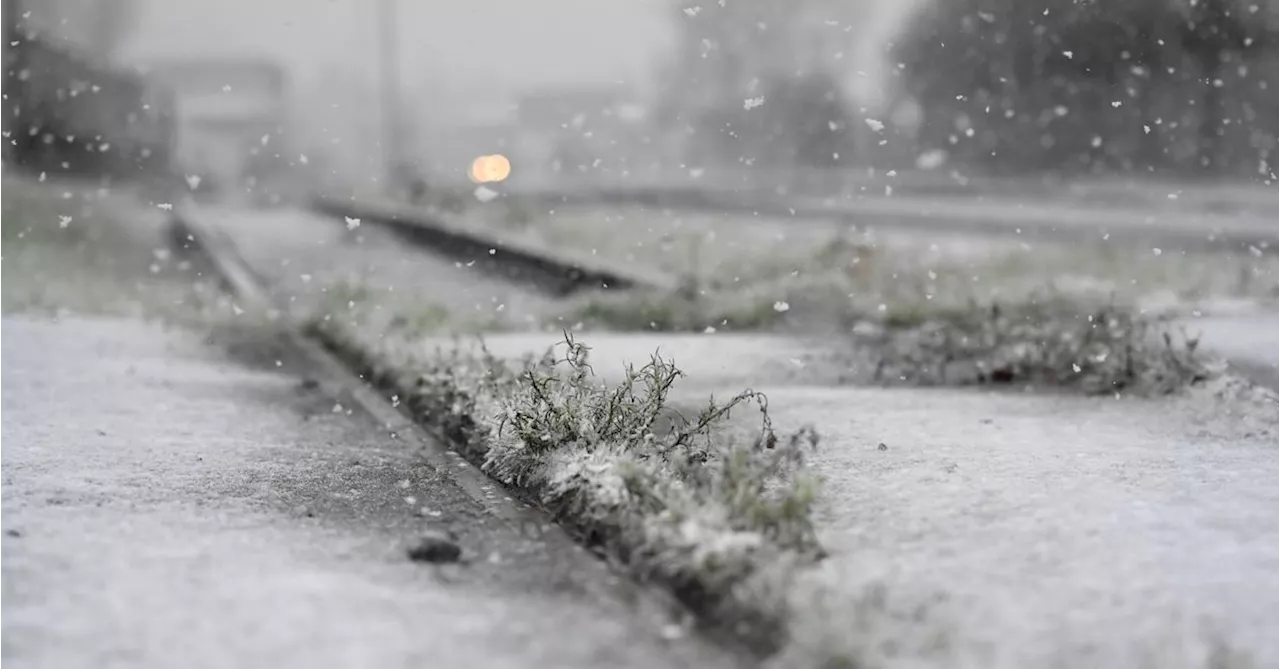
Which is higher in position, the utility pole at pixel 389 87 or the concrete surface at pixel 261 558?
the utility pole at pixel 389 87

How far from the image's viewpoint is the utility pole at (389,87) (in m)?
32.7

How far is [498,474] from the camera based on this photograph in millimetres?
5406

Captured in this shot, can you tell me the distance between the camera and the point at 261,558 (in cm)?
427

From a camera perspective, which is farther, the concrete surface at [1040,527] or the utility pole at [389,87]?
the utility pole at [389,87]

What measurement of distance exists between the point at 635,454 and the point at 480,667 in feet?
6.22

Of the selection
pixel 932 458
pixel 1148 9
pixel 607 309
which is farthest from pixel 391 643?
pixel 1148 9

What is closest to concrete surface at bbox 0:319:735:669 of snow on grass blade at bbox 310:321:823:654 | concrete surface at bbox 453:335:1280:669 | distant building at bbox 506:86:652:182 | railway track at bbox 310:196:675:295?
snow on grass blade at bbox 310:321:823:654

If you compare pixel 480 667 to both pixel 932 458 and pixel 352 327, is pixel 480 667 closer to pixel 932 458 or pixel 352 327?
pixel 932 458

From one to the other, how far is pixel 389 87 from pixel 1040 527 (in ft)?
102

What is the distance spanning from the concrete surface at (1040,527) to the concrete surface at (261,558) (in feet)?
2.10

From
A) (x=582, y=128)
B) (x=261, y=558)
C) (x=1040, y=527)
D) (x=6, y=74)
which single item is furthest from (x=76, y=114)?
(x=582, y=128)

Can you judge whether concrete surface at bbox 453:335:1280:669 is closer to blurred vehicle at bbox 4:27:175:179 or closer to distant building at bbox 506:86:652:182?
blurred vehicle at bbox 4:27:175:179

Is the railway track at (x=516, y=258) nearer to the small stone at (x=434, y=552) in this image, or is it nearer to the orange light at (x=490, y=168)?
the small stone at (x=434, y=552)

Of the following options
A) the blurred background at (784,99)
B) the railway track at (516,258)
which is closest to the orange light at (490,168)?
the blurred background at (784,99)
